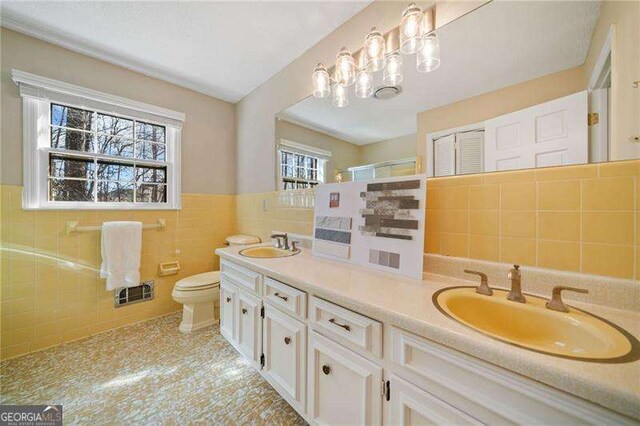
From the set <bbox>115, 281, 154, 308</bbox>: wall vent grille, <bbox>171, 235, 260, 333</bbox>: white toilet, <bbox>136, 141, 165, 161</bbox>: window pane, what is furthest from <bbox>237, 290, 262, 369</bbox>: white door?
Answer: <bbox>136, 141, 165, 161</bbox>: window pane

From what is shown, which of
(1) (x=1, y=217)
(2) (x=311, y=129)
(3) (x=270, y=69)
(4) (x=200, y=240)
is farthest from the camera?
(4) (x=200, y=240)

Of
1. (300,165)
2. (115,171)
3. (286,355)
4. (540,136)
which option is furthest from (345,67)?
(115,171)

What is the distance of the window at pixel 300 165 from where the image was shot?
1903 millimetres

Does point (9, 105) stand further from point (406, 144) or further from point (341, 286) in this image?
point (406, 144)

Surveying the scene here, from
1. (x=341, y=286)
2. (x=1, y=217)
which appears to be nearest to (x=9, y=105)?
(x=1, y=217)

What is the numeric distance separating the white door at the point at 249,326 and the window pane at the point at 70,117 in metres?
2.15

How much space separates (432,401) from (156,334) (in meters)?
2.37

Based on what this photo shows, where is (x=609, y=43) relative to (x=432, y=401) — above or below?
above

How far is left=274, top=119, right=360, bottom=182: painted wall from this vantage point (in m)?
1.71

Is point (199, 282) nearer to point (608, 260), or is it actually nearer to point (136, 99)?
point (136, 99)

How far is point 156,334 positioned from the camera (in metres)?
2.11

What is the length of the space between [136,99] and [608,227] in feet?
11.2
